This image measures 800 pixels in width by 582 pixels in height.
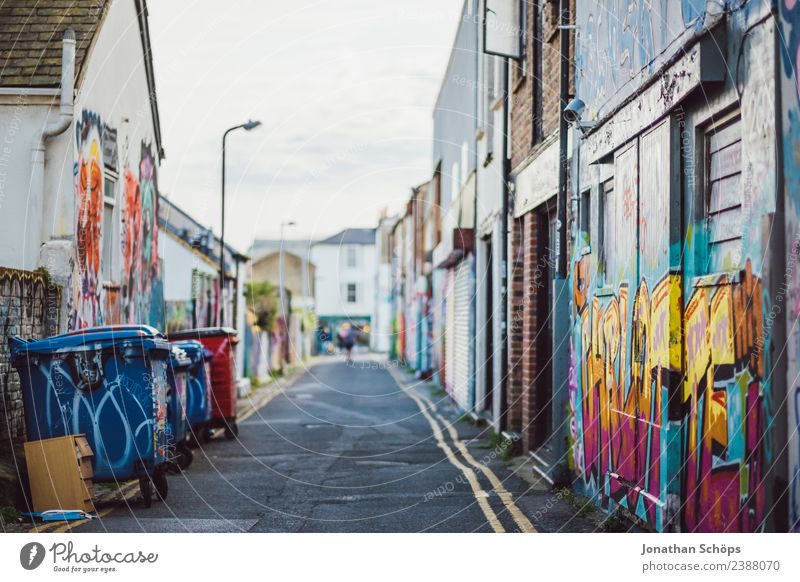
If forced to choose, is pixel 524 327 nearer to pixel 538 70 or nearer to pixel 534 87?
pixel 534 87

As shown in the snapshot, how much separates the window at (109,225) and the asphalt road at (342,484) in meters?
3.30

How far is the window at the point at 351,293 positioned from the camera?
86.8m

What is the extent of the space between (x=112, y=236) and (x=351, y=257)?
72.2 meters

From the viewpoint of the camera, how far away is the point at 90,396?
32.9ft

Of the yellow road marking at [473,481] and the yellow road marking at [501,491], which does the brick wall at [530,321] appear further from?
the yellow road marking at [473,481]

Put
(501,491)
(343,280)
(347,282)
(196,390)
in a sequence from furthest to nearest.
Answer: (343,280) → (347,282) → (196,390) → (501,491)

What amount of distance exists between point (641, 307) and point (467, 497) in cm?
290

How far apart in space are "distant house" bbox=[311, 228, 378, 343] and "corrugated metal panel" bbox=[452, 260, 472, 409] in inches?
2375

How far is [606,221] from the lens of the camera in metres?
9.91

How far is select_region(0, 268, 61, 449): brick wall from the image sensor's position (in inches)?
414

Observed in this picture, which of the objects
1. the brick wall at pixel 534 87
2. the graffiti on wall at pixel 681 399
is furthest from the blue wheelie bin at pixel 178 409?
the brick wall at pixel 534 87

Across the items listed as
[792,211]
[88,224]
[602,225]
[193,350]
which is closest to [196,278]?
[88,224]

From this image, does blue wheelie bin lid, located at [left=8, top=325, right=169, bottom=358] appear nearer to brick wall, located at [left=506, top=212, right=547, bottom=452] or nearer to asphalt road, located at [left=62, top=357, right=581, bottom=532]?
asphalt road, located at [left=62, top=357, right=581, bottom=532]

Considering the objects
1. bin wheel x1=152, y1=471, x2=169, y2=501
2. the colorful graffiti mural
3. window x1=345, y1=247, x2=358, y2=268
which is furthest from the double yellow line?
window x1=345, y1=247, x2=358, y2=268
